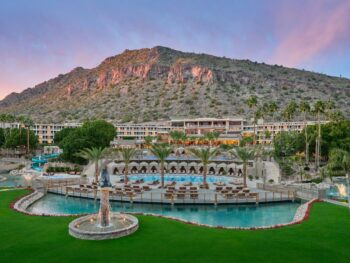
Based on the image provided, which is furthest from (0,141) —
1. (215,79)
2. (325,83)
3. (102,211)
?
(325,83)

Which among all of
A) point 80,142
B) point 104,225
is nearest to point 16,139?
point 80,142

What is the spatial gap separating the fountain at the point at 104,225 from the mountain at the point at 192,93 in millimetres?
118197

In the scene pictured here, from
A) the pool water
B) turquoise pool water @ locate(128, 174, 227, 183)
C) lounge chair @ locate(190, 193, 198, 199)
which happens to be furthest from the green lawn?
turquoise pool water @ locate(128, 174, 227, 183)

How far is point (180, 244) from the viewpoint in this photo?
16109 mm

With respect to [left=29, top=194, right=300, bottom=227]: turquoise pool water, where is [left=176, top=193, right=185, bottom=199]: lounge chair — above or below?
above

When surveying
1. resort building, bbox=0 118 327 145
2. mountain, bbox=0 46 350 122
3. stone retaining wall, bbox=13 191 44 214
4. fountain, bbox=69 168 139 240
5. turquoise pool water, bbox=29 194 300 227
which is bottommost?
turquoise pool water, bbox=29 194 300 227

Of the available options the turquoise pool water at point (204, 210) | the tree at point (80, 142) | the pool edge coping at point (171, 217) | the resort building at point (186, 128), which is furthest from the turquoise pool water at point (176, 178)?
the resort building at point (186, 128)

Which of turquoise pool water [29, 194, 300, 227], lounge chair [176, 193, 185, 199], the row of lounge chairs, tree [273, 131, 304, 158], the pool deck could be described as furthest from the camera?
tree [273, 131, 304, 158]

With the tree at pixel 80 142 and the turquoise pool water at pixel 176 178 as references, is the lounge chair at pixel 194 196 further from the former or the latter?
the tree at pixel 80 142

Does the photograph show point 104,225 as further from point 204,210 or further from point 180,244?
point 204,210

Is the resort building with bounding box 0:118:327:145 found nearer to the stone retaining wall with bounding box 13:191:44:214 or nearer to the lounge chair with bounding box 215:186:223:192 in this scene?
the lounge chair with bounding box 215:186:223:192

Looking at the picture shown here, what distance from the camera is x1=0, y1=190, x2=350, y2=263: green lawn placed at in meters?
14.4

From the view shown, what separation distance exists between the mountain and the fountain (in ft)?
388

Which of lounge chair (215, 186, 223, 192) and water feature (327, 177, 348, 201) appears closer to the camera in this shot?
water feature (327, 177, 348, 201)
